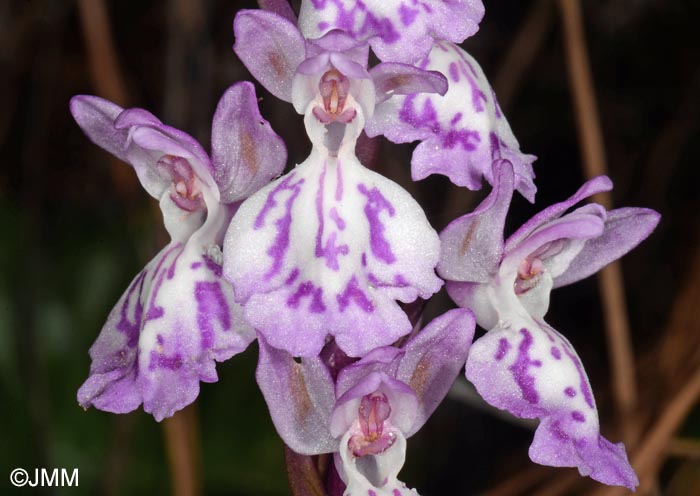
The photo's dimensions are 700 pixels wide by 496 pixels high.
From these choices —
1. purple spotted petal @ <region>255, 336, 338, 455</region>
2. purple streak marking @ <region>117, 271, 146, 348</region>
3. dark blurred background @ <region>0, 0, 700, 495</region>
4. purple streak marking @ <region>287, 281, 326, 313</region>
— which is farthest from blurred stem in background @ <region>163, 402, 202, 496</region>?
purple streak marking @ <region>287, 281, 326, 313</region>

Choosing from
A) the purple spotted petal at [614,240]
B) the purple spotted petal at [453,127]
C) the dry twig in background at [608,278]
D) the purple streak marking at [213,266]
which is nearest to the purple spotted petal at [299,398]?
the purple streak marking at [213,266]

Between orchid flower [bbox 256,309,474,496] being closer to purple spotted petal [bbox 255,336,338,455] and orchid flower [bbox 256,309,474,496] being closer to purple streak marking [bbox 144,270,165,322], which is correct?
purple spotted petal [bbox 255,336,338,455]

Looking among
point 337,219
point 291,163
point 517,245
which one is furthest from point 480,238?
point 291,163

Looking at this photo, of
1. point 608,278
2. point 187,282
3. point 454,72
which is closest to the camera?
point 187,282

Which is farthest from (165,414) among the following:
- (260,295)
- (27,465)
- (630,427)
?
(630,427)

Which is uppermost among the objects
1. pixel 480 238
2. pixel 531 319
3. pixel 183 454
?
pixel 480 238

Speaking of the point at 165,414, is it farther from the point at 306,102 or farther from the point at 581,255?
the point at 581,255

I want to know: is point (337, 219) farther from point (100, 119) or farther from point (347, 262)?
point (100, 119)

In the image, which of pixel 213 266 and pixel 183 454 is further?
pixel 183 454
